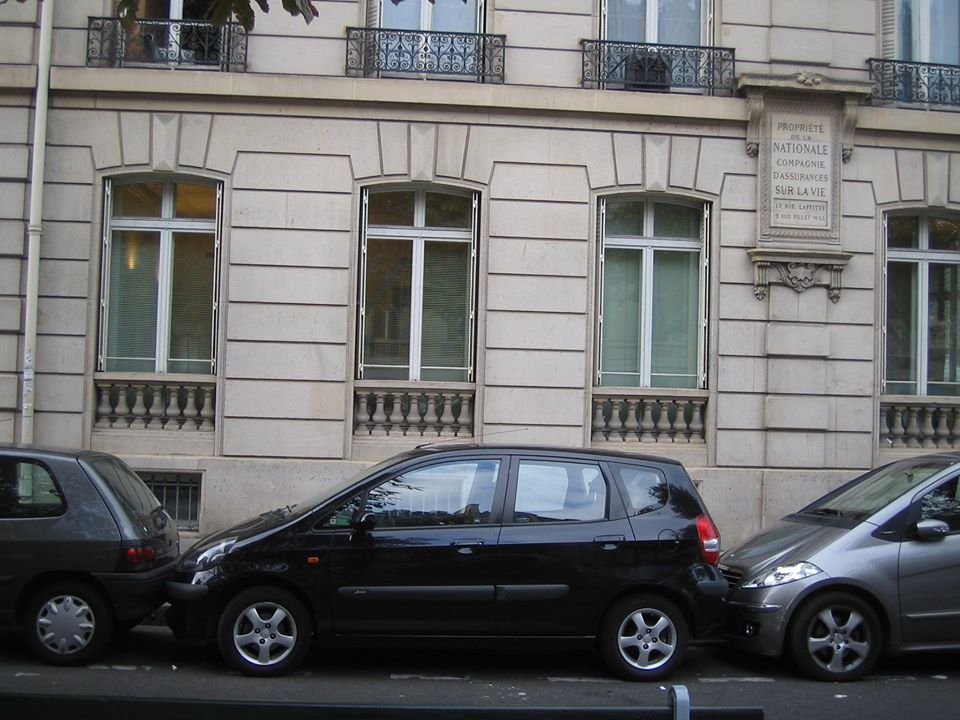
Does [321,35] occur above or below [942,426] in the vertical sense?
above

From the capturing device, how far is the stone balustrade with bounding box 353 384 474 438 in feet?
40.7

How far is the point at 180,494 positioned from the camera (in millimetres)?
12281

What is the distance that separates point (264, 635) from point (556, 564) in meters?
2.02

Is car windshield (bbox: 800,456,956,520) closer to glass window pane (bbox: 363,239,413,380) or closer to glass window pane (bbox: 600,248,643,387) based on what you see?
glass window pane (bbox: 600,248,643,387)

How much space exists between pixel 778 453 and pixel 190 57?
8135 mm

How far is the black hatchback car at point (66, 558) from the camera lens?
298 inches

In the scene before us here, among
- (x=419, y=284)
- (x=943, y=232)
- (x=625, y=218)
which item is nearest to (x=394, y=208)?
(x=419, y=284)

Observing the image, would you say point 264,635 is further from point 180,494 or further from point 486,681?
point 180,494

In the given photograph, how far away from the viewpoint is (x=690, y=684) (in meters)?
7.65

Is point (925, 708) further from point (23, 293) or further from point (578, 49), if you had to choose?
point (23, 293)

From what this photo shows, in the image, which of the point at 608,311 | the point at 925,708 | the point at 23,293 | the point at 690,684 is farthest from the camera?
the point at 608,311

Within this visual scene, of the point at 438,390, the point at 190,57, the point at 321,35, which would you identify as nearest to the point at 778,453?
the point at 438,390

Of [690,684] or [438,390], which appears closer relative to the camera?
[690,684]

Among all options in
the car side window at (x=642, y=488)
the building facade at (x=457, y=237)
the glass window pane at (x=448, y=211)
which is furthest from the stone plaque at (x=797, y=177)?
the car side window at (x=642, y=488)
